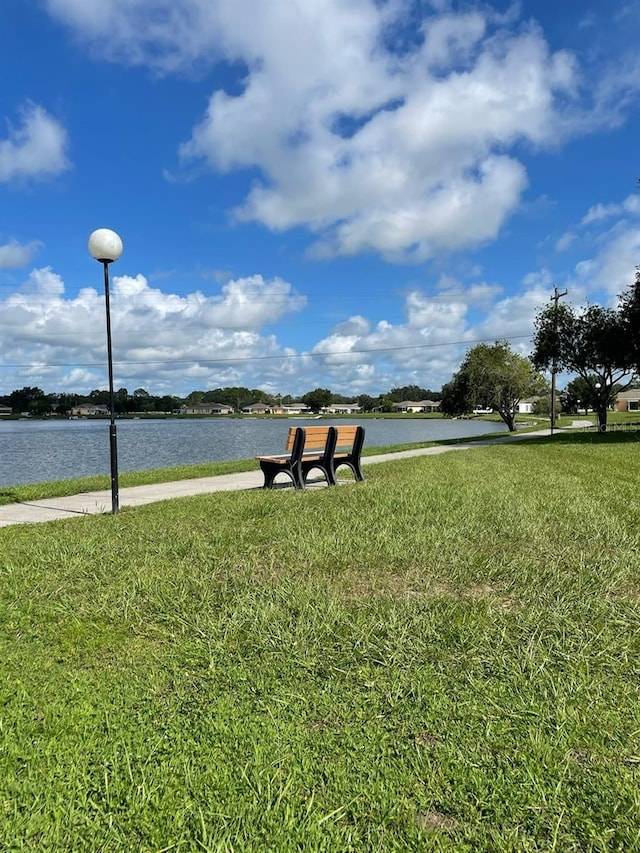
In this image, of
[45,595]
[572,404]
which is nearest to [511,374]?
[45,595]

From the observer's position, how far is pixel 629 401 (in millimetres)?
101188

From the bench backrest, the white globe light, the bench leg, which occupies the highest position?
the white globe light

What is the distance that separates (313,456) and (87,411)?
101397 millimetres

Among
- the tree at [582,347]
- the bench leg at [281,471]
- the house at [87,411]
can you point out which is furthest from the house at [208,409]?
the bench leg at [281,471]

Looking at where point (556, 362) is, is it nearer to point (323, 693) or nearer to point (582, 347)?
point (582, 347)

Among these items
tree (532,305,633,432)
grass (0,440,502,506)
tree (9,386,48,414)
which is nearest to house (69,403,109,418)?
tree (9,386,48,414)

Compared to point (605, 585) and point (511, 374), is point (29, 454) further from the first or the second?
point (511, 374)

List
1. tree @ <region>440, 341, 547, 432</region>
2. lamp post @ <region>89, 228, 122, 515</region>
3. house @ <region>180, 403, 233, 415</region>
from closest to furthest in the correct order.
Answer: lamp post @ <region>89, 228, 122, 515</region>
tree @ <region>440, 341, 547, 432</region>
house @ <region>180, 403, 233, 415</region>

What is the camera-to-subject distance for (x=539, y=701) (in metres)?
2.37

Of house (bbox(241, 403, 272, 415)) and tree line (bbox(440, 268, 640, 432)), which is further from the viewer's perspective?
house (bbox(241, 403, 272, 415))

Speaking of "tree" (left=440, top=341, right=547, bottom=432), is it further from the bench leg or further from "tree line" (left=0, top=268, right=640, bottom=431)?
the bench leg

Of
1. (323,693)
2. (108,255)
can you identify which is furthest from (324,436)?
(323,693)

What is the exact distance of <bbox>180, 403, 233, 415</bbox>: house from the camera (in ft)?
435

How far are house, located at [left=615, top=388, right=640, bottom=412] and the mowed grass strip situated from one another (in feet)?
362
